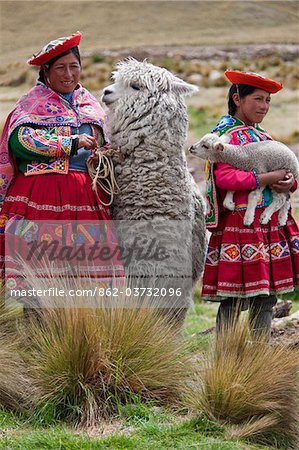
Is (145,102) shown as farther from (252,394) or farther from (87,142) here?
(252,394)

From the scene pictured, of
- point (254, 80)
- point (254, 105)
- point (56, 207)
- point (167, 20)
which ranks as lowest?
point (167, 20)

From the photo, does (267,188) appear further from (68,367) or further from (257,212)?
(68,367)

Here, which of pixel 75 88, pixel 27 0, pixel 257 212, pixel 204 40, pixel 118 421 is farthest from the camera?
pixel 204 40

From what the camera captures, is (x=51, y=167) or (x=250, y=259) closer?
(x=250, y=259)

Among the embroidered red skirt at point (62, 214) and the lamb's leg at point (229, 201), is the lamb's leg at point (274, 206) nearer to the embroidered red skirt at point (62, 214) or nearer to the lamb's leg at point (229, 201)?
Answer: the lamb's leg at point (229, 201)

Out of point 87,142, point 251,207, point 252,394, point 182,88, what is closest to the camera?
point 252,394

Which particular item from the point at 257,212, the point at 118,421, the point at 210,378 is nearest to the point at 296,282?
the point at 257,212

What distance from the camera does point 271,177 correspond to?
4.57 metres

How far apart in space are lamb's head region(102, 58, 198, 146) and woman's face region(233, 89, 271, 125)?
0.29 metres

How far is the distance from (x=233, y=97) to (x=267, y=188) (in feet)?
1.74

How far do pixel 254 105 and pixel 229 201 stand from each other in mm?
530

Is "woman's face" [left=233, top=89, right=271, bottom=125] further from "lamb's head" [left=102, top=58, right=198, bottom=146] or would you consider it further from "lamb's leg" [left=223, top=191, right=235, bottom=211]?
"lamb's leg" [left=223, top=191, right=235, bottom=211]

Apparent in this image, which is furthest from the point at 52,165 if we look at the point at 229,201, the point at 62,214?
the point at 229,201

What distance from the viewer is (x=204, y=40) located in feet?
128
